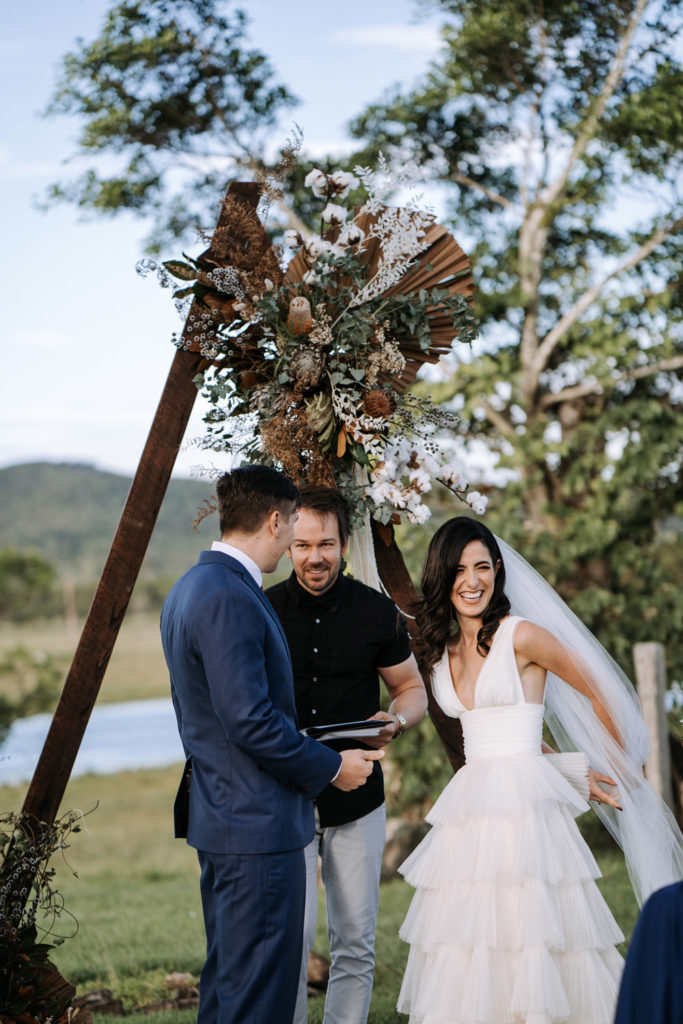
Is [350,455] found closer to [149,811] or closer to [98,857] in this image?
[98,857]

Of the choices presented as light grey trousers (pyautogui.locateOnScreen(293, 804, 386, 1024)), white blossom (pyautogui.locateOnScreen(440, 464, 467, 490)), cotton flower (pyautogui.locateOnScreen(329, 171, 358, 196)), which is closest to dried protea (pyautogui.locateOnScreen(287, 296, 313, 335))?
cotton flower (pyautogui.locateOnScreen(329, 171, 358, 196))

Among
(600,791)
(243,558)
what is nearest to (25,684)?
(600,791)

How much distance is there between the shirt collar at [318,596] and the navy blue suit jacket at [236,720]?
815mm

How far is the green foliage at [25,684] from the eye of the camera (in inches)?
773

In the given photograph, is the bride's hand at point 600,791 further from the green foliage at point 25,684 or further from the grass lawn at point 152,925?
the green foliage at point 25,684

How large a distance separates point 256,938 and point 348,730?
29.2 inches

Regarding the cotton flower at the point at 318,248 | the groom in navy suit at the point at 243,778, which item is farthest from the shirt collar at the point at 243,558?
the cotton flower at the point at 318,248

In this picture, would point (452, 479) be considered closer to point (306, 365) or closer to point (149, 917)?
point (306, 365)

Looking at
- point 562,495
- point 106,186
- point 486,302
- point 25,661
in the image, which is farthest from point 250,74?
point 25,661

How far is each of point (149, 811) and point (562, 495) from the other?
15411 millimetres

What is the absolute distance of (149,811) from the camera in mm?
22406

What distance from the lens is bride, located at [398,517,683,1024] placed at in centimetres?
317

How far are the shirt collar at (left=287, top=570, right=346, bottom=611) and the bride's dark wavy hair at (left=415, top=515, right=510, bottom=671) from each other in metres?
0.32

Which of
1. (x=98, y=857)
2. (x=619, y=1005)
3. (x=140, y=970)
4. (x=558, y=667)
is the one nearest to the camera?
(x=619, y=1005)
